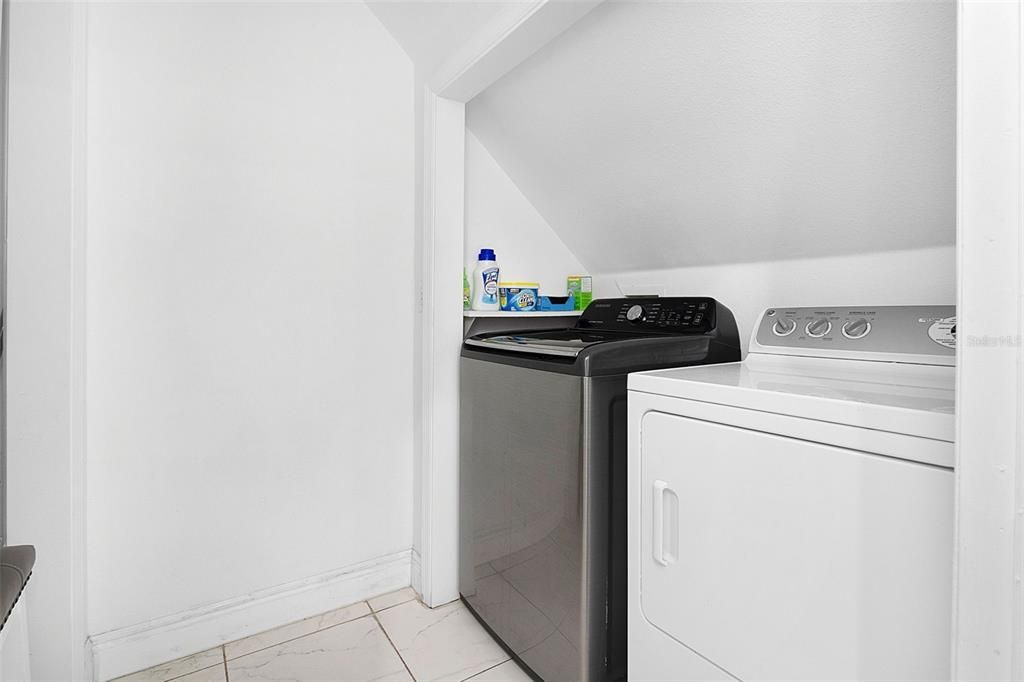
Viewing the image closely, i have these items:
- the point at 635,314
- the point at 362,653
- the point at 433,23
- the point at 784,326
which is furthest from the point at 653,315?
the point at 362,653

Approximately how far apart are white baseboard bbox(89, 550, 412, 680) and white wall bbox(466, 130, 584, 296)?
4.13 feet

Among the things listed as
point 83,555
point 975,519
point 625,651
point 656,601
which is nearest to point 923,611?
point 975,519

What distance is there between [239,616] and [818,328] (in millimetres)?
2064

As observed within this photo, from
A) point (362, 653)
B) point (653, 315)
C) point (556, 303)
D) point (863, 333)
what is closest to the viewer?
point (863, 333)

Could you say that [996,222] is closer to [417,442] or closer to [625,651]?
[625,651]

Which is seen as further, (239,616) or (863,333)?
(239,616)

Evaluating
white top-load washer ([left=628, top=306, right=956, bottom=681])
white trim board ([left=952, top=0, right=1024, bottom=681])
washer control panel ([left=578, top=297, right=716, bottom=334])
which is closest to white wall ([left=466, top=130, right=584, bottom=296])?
washer control panel ([left=578, top=297, right=716, bottom=334])

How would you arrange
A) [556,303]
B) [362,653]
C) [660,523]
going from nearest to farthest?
[660,523]
[362,653]
[556,303]

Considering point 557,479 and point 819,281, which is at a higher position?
point 819,281

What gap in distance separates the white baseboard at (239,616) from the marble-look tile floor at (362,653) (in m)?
0.03

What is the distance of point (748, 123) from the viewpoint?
1.53 meters

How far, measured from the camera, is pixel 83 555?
1.64m

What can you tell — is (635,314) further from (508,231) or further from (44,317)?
(44,317)

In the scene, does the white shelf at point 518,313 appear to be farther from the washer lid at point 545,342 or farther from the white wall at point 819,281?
the white wall at point 819,281
